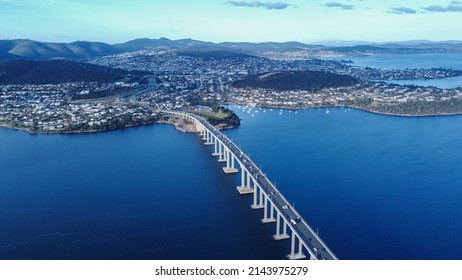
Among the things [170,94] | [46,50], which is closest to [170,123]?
[170,94]

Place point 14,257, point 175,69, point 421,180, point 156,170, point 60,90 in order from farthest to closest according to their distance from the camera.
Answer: point 175,69 → point 60,90 → point 156,170 → point 421,180 → point 14,257

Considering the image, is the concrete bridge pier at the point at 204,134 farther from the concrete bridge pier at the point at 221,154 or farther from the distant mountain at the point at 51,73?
the distant mountain at the point at 51,73

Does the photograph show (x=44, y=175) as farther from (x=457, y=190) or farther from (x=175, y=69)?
(x=175, y=69)

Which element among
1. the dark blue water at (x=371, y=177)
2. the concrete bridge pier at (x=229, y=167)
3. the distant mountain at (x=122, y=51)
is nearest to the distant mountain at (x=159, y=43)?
the distant mountain at (x=122, y=51)

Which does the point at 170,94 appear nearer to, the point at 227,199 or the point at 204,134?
the point at 204,134

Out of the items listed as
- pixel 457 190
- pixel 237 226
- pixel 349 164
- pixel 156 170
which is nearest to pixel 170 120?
pixel 156 170

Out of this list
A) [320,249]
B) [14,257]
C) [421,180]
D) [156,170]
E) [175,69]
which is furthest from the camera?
[175,69]
